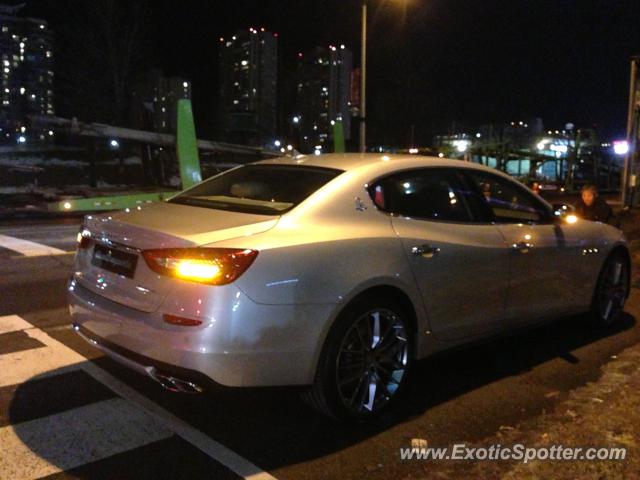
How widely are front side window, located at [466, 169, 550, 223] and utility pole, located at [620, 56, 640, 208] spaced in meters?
13.9

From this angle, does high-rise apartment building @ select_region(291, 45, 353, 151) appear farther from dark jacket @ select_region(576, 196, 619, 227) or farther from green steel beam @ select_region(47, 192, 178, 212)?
dark jacket @ select_region(576, 196, 619, 227)

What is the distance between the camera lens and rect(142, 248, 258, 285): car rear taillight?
358cm

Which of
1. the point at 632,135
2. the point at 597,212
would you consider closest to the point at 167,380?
the point at 597,212

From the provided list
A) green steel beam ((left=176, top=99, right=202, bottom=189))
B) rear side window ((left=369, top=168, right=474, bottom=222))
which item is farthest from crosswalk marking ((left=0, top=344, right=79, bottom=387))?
green steel beam ((left=176, top=99, right=202, bottom=189))

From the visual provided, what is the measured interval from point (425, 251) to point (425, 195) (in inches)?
20.7

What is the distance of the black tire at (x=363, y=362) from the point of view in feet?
13.1

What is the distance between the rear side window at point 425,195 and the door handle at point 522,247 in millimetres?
416

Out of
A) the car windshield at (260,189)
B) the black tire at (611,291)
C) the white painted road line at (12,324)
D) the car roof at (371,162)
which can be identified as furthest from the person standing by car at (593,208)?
the white painted road line at (12,324)

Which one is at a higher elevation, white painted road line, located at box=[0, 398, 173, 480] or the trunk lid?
the trunk lid

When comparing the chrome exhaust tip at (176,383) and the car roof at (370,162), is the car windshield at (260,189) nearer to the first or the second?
the car roof at (370,162)

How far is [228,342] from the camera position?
356cm

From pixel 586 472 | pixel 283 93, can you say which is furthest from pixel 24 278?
pixel 283 93

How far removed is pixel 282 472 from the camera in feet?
11.9

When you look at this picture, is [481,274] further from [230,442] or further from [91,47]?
[91,47]
